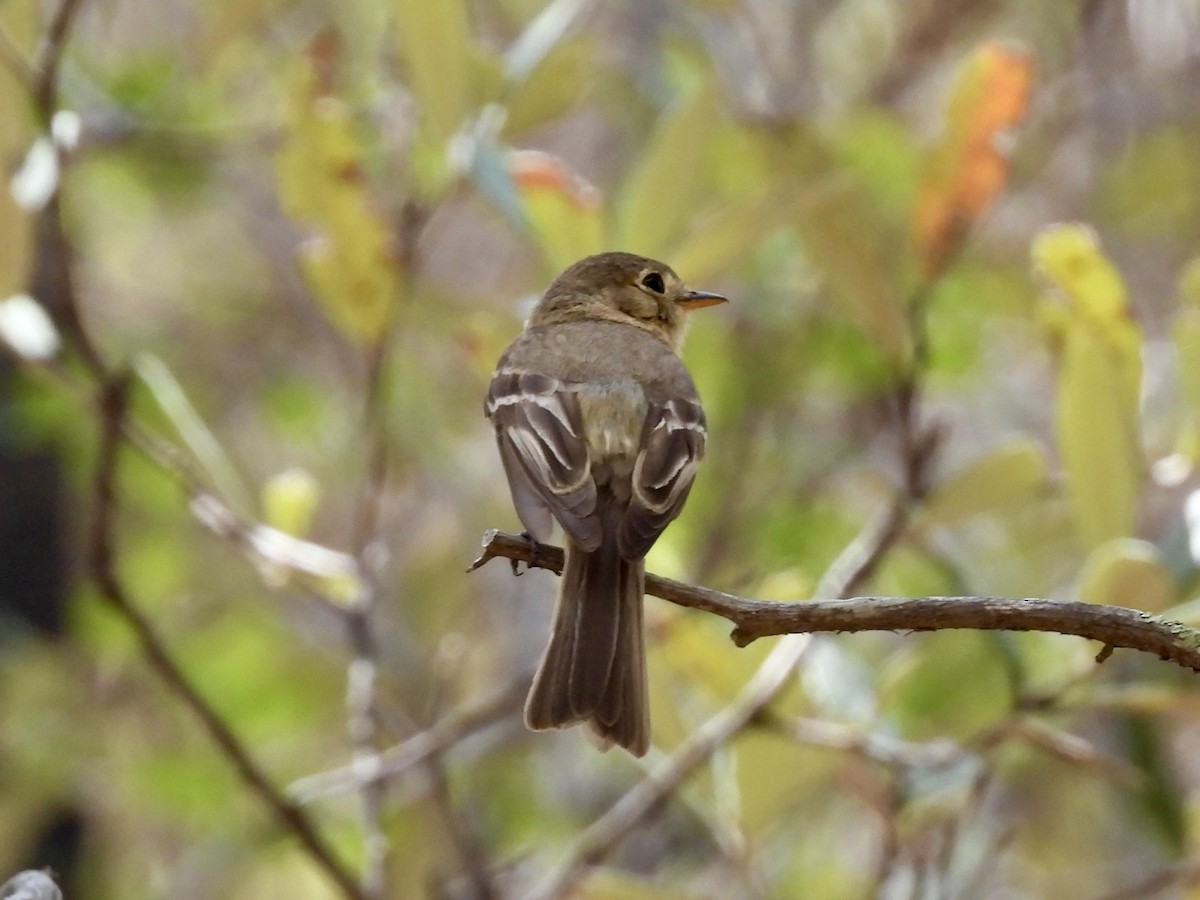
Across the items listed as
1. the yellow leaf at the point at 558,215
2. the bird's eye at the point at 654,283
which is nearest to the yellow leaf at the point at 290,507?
the yellow leaf at the point at 558,215

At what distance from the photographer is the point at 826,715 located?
325 cm

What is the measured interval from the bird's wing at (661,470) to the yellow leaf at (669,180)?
511 mm

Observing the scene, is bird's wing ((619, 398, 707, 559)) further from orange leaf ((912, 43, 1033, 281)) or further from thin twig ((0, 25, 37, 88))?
thin twig ((0, 25, 37, 88))

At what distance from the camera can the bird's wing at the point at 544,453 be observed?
2.57 meters

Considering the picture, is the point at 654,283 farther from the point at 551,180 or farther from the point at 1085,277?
the point at 1085,277

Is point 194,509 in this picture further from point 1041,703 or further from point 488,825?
point 488,825

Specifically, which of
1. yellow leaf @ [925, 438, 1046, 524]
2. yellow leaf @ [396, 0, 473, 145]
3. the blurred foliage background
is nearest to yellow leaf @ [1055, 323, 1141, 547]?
the blurred foliage background

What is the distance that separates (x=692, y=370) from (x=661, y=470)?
2.25 meters

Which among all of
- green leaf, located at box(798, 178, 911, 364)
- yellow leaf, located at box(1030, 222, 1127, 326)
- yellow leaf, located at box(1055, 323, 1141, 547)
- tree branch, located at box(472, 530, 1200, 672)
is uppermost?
green leaf, located at box(798, 178, 911, 364)

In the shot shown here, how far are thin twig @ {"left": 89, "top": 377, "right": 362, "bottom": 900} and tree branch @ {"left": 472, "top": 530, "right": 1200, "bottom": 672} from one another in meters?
1.05

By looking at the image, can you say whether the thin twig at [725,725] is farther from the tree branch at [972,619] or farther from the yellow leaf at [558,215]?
the tree branch at [972,619]

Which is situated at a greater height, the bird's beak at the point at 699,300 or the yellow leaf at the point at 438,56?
the bird's beak at the point at 699,300

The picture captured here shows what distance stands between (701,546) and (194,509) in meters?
1.98

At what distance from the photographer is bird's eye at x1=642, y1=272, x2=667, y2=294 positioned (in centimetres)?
375
